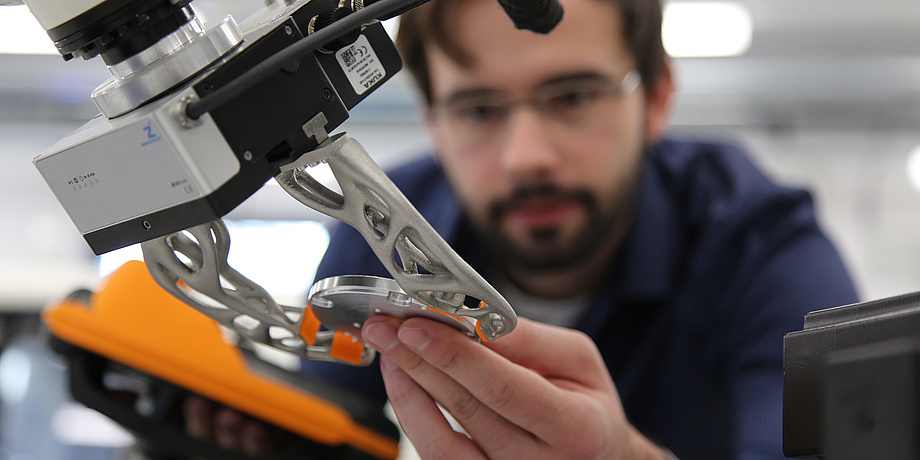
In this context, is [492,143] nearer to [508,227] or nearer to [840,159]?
[508,227]

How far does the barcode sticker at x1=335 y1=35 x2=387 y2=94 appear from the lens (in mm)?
283

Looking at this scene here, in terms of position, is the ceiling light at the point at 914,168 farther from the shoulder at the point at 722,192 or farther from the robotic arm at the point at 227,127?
the robotic arm at the point at 227,127

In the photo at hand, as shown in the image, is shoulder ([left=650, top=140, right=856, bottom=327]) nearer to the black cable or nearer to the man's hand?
the man's hand

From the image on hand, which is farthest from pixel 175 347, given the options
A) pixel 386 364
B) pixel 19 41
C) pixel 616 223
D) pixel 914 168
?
pixel 914 168

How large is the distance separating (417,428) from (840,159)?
3.78m

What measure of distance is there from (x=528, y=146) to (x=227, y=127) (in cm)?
51

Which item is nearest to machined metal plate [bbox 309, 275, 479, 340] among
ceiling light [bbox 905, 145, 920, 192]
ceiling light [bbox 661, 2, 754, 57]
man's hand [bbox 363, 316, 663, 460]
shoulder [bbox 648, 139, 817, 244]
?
man's hand [bbox 363, 316, 663, 460]

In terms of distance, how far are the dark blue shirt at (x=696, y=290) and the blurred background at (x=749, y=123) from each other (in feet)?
4.70

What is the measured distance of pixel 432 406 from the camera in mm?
398

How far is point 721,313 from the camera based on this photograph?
803mm

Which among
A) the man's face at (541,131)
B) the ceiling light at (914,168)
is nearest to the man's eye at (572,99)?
the man's face at (541,131)

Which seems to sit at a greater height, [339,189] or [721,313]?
[339,189]

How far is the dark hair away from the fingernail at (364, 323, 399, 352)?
43 cm

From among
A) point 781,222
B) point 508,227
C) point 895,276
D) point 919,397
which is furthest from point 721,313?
point 895,276
